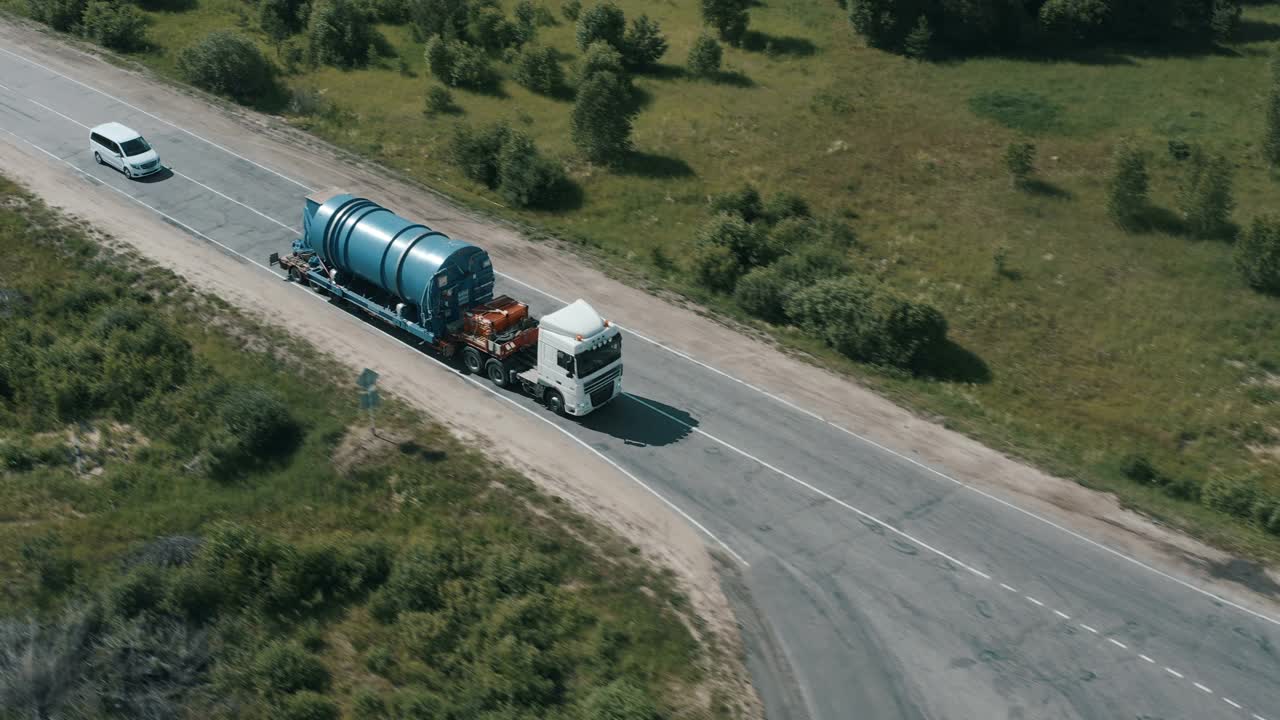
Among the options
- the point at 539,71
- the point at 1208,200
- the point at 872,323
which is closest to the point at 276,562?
the point at 872,323

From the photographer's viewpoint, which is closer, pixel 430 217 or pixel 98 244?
pixel 98 244

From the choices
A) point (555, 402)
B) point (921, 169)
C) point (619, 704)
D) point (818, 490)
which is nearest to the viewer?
point (619, 704)

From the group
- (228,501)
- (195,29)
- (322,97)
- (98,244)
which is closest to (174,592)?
(228,501)

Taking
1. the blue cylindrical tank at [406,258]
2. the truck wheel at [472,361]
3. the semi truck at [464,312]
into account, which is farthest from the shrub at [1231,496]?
the blue cylindrical tank at [406,258]

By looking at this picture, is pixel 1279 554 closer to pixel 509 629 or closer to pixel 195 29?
pixel 509 629

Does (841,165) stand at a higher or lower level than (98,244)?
higher

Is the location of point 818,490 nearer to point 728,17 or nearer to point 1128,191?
point 1128,191
